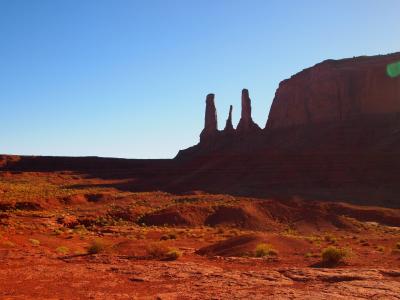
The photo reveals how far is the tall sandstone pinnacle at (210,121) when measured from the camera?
9800 centimetres

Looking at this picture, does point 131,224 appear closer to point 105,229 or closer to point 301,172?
point 105,229

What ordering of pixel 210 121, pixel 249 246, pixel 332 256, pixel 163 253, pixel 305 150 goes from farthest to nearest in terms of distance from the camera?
pixel 210 121
pixel 305 150
pixel 249 246
pixel 163 253
pixel 332 256

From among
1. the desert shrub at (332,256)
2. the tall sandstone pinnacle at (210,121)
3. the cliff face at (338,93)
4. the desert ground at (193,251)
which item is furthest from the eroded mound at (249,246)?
the tall sandstone pinnacle at (210,121)

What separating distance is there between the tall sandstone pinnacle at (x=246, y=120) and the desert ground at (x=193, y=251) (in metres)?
47.0

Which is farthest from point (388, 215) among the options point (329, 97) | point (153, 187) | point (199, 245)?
point (329, 97)

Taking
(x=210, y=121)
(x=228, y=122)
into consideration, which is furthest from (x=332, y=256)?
(x=210, y=121)

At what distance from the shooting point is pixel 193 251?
19141 millimetres

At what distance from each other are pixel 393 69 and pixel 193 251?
69.5 metres

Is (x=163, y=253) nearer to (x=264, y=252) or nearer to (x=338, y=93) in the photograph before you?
(x=264, y=252)

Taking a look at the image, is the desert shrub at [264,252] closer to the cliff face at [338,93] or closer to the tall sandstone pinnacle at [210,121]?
the cliff face at [338,93]

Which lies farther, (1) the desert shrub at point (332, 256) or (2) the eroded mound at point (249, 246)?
(2) the eroded mound at point (249, 246)

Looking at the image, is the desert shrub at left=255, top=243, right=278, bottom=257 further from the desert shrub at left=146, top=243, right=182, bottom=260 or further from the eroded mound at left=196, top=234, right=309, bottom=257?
the desert shrub at left=146, top=243, right=182, bottom=260

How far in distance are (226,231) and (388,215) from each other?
559 inches

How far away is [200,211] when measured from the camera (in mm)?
36281
